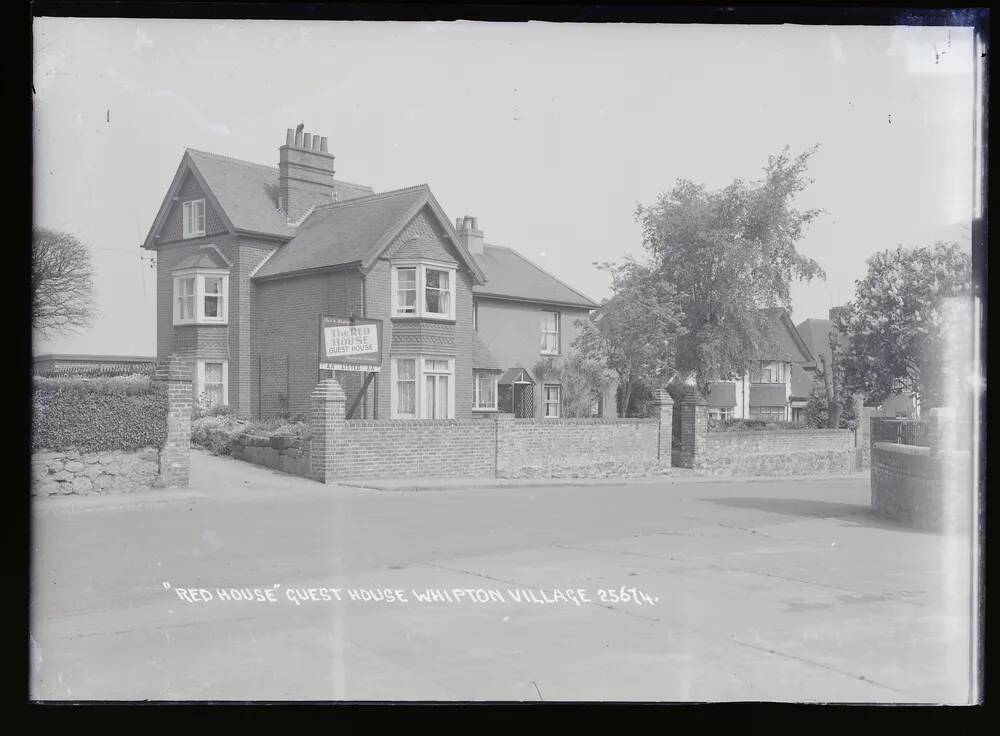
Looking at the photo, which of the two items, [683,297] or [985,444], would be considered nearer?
[985,444]

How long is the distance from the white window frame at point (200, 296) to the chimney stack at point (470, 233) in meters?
4.27

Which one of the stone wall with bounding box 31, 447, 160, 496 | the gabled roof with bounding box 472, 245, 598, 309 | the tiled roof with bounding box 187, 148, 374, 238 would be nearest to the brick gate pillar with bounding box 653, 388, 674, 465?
the gabled roof with bounding box 472, 245, 598, 309

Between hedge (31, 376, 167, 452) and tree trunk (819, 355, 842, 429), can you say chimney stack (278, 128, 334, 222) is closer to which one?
hedge (31, 376, 167, 452)

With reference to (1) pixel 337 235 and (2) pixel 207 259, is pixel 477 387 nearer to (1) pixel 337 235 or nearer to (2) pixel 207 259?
(1) pixel 337 235

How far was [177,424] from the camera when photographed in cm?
1451

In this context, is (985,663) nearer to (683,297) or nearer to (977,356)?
(977,356)

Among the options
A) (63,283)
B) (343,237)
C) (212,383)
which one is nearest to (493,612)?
(63,283)

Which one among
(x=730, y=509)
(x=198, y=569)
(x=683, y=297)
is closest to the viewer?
(x=198, y=569)

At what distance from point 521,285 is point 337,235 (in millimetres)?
4267

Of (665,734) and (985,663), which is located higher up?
(985,663)

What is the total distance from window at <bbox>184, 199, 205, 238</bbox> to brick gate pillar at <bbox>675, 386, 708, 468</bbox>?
12.4m

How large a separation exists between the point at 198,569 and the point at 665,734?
16.2ft

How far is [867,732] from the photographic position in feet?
17.9

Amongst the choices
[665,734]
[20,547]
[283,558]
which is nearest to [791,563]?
[665,734]
